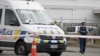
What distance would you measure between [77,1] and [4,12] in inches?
1209

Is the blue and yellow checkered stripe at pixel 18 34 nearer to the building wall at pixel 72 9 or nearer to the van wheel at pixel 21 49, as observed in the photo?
the van wheel at pixel 21 49

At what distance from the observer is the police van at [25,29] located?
15820 millimetres

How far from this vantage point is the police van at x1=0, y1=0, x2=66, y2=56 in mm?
15820

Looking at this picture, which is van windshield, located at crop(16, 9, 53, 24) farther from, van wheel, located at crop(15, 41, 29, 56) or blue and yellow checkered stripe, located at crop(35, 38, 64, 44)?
blue and yellow checkered stripe, located at crop(35, 38, 64, 44)

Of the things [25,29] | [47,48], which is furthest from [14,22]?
→ [47,48]

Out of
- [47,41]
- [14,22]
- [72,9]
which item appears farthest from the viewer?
[72,9]

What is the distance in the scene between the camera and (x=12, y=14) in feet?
54.7

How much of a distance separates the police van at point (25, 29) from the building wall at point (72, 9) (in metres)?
26.6

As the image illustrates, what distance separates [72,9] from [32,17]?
29408 mm

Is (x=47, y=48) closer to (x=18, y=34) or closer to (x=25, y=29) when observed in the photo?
(x=25, y=29)

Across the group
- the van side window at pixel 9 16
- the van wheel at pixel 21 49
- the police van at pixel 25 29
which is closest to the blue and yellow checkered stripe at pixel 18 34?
the police van at pixel 25 29

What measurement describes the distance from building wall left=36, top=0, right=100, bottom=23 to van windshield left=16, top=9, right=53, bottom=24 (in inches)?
1041

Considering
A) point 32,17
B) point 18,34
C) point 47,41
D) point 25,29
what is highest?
point 32,17

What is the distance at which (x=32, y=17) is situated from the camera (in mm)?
16734
